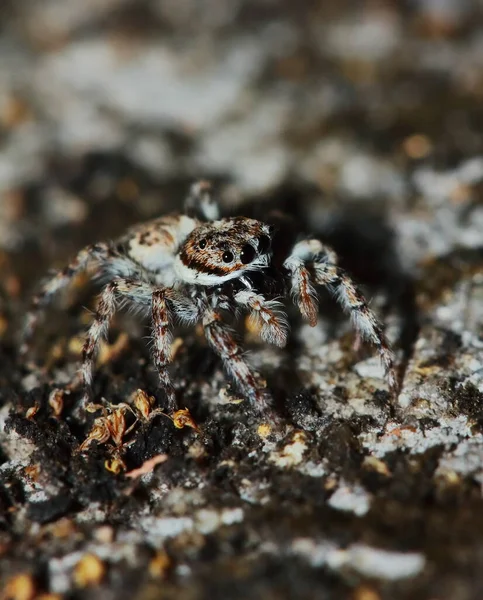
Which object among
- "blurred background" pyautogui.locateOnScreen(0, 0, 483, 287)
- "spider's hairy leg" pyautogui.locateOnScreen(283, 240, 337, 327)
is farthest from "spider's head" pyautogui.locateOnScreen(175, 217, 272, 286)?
"blurred background" pyautogui.locateOnScreen(0, 0, 483, 287)

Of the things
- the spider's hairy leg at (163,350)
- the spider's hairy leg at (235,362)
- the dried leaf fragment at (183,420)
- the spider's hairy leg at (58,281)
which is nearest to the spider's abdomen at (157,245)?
the spider's hairy leg at (58,281)

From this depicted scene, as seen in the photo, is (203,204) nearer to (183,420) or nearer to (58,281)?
(58,281)

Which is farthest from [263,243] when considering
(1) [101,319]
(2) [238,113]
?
(2) [238,113]

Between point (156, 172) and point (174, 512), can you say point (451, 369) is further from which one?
point (156, 172)

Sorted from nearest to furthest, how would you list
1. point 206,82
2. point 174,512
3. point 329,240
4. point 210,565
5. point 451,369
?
1. point 210,565
2. point 174,512
3. point 451,369
4. point 329,240
5. point 206,82

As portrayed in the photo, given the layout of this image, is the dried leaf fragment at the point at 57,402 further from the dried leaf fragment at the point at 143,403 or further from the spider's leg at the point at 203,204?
the spider's leg at the point at 203,204

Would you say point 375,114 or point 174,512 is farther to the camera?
point 375,114

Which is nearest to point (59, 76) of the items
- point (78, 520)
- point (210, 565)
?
point (78, 520)
